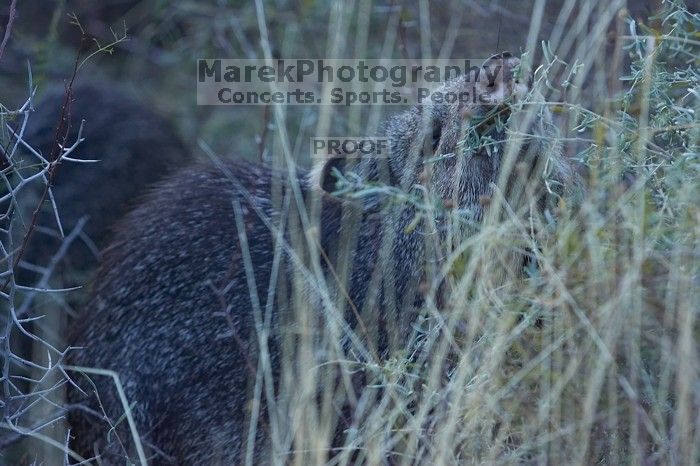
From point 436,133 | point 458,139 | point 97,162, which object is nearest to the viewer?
point 458,139

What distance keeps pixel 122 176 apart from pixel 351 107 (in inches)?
45.0

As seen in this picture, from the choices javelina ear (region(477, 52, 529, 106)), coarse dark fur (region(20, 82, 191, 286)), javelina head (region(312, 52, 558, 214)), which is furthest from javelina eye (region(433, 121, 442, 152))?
coarse dark fur (region(20, 82, 191, 286))

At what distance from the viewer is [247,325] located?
10.1 feet

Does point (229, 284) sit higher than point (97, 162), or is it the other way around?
point (97, 162)

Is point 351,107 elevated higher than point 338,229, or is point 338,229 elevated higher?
point 351,107

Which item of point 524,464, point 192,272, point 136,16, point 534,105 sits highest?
point 136,16

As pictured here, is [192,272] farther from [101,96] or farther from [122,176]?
[101,96]

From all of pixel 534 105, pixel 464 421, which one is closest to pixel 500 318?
pixel 464 421

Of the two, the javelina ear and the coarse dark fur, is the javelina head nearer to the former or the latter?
the javelina ear

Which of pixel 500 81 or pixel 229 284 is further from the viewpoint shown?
pixel 229 284

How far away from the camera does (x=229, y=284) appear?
311 centimetres

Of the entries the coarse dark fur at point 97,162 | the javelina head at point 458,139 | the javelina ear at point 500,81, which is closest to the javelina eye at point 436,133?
the javelina head at point 458,139

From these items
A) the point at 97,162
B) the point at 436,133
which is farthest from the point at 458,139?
the point at 97,162

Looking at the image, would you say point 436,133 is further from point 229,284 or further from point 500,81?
point 229,284
